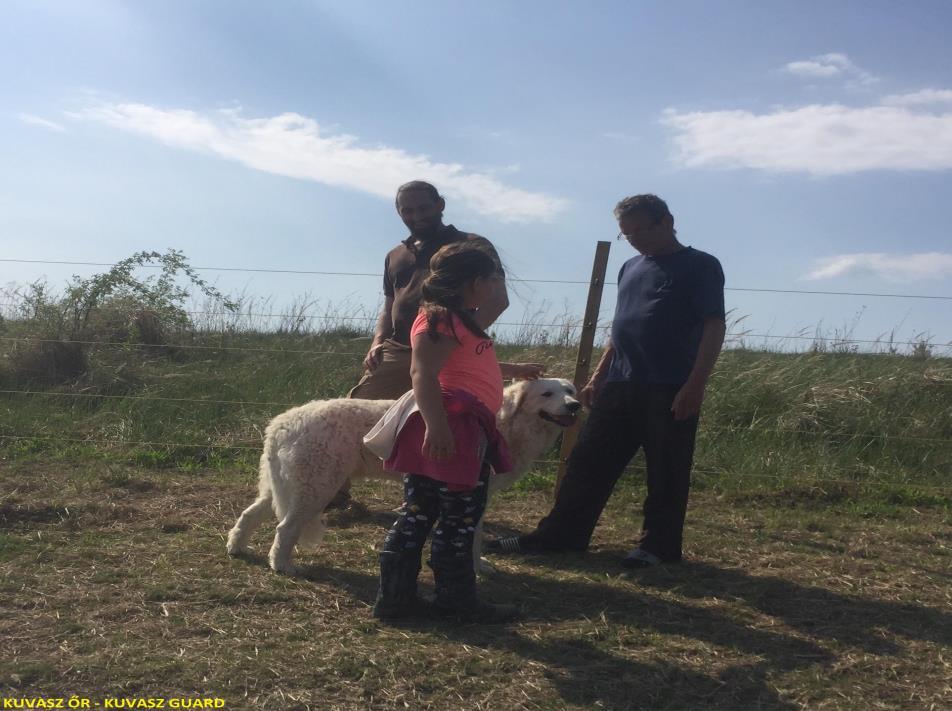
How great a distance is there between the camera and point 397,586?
3.53 metres

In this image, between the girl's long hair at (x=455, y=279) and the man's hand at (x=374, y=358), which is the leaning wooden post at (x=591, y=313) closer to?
the man's hand at (x=374, y=358)

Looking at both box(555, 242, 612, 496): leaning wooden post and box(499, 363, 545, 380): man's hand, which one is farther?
box(555, 242, 612, 496): leaning wooden post

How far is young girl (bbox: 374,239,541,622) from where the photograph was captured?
10.7 ft

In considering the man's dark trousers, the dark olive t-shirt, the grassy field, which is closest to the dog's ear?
the man's dark trousers

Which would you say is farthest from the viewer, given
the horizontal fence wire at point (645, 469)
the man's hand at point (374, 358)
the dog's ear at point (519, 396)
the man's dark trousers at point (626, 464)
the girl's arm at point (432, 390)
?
the horizontal fence wire at point (645, 469)

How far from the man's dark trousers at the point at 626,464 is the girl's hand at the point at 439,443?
161 cm

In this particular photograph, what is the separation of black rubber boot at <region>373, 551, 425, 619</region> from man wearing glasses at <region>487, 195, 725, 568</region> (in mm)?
1294

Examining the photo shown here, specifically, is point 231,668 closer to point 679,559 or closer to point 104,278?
point 679,559

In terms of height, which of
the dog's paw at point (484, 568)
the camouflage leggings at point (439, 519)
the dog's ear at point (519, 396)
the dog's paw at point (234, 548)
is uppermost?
the dog's ear at point (519, 396)

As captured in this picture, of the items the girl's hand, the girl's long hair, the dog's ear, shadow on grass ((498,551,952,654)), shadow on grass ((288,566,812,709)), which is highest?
the girl's long hair

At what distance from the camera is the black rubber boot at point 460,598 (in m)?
3.53

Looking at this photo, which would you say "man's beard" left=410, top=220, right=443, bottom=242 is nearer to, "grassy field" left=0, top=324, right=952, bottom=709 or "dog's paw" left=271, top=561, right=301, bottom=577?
"grassy field" left=0, top=324, right=952, bottom=709

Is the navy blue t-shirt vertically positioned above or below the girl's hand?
above

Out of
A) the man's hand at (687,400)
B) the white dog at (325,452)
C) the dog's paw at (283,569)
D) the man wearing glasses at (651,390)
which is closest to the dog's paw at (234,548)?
the white dog at (325,452)
